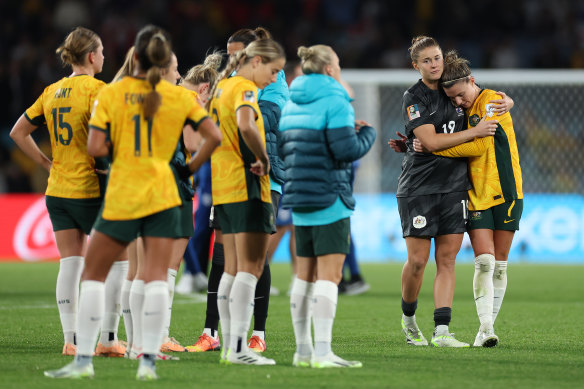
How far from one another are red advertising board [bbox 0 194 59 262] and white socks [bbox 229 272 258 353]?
10.8 meters

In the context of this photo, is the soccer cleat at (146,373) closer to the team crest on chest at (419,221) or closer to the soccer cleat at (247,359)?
the soccer cleat at (247,359)

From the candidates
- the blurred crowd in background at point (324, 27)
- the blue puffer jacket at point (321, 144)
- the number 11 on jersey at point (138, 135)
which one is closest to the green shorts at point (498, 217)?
the blue puffer jacket at point (321, 144)

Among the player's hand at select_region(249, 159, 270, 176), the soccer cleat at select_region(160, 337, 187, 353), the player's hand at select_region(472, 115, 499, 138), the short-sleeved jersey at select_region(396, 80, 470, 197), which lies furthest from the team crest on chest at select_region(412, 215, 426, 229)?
the soccer cleat at select_region(160, 337, 187, 353)

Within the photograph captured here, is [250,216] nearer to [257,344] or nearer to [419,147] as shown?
[257,344]

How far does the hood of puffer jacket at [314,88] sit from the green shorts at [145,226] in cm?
109

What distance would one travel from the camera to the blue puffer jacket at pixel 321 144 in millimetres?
5820

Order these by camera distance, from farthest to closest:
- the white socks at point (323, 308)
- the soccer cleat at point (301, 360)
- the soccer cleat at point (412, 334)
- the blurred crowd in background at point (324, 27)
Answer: the blurred crowd in background at point (324, 27) < the soccer cleat at point (412, 334) < the soccer cleat at point (301, 360) < the white socks at point (323, 308)

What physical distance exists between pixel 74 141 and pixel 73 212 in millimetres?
474

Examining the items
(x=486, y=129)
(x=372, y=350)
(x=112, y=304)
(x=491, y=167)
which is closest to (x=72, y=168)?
(x=112, y=304)

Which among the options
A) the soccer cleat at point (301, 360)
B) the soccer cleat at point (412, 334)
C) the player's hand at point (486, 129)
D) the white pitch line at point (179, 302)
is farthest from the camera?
the white pitch line at point (179, 302)

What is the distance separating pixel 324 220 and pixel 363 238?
406 inches

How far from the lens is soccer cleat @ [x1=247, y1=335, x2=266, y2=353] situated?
6.85 m

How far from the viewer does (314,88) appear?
232 inches

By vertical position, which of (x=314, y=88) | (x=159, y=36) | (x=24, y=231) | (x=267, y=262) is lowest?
(x=267, y=262)
